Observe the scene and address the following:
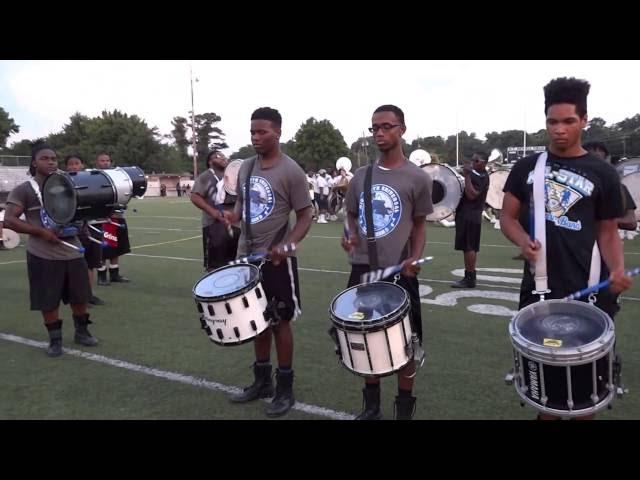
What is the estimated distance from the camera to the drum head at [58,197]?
5.14 meters

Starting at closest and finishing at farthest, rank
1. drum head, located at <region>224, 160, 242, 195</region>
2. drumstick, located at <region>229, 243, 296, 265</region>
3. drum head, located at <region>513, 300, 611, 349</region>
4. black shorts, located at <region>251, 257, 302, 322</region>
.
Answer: drum head, located at <region>513, 300, 611, 349</region> → drumstick, located at <region>229, 243, 296, 265</region> → black shorts, located at <region>251, 257, 302, 322</region> → drum head, located at <region>224, 160, 242, 195</region>

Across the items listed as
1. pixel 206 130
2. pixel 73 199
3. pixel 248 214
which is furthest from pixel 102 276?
pixel 206 130

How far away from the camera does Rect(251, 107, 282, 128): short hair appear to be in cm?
394

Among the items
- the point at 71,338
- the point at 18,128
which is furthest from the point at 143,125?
the point at 71,338

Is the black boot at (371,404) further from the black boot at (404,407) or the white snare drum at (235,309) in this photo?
the white snare drum at (235,309)

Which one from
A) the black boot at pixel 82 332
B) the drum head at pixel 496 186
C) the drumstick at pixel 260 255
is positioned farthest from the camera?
the drum head at pixel 496 186

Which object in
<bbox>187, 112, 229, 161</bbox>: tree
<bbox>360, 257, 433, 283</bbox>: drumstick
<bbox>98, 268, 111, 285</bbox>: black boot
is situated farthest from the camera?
<bbox>187, 112, 229, 161</bbox>: tree

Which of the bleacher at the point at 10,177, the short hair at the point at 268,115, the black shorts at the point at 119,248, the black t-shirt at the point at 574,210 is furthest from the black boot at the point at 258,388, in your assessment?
the bleacher at the point at 10,177

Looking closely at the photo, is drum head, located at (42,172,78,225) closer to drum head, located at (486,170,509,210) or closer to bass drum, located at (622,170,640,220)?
bass drum, located at (622,170,640,220)

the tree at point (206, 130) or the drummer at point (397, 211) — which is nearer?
the drummer at point (397, 211)

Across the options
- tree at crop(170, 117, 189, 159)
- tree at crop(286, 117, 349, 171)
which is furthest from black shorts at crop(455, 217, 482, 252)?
tree at crop(170, 117, 189, 159)

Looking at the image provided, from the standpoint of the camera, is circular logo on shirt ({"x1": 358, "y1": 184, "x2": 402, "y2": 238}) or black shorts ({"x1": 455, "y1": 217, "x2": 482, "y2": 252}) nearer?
circular logo on shirt ({"x1": 358, "y1": 184, "x2": 402, "y2": 238})

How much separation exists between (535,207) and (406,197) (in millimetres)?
872

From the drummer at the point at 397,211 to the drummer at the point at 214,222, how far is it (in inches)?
135
